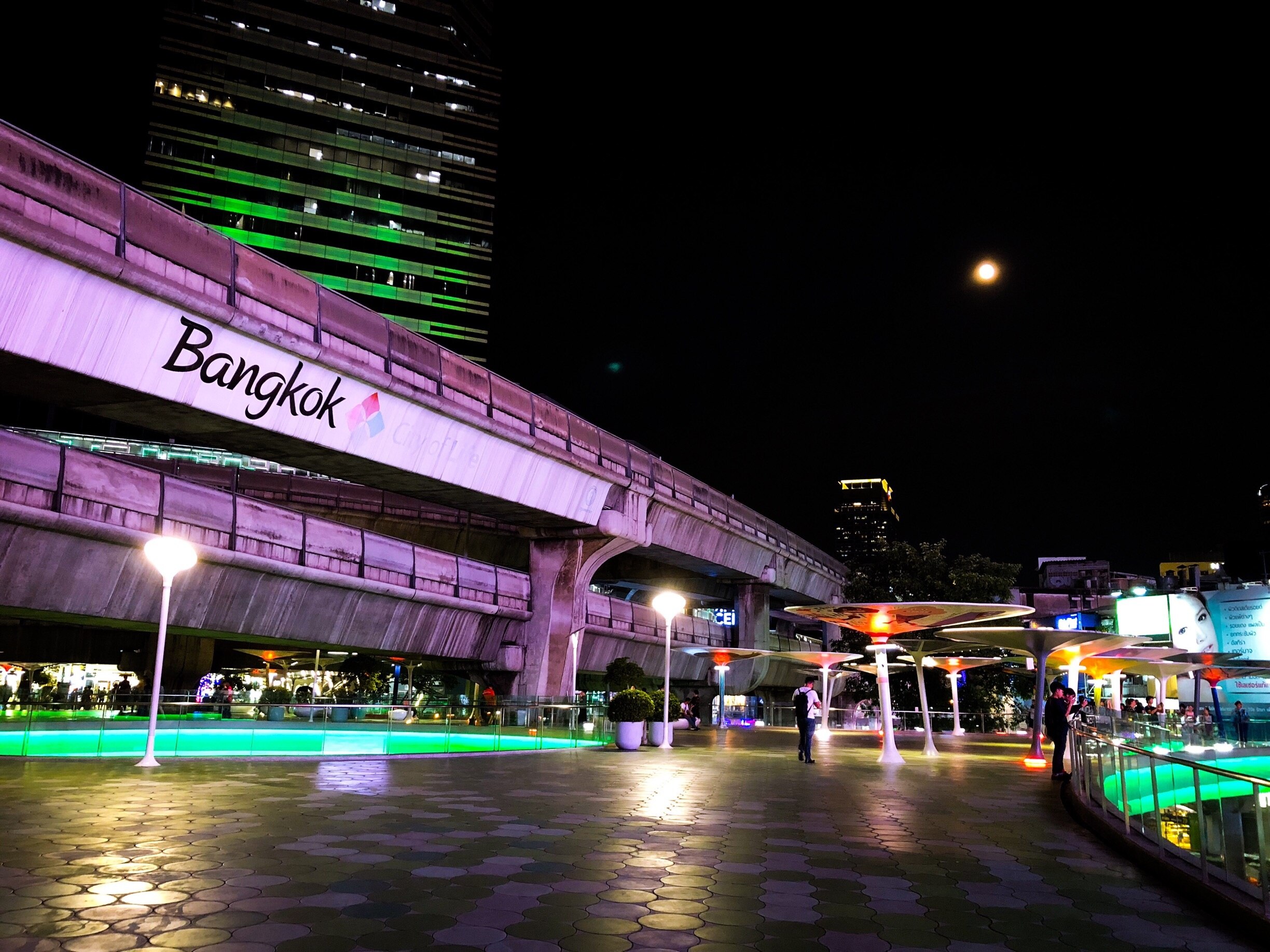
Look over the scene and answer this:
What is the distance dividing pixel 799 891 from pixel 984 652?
52.1 m

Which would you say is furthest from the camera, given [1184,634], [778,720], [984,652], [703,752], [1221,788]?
[1184,634]

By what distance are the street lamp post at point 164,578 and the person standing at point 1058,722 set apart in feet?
53.5

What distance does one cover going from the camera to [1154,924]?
6547 mm

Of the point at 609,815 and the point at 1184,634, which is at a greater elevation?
the point at 1184,634

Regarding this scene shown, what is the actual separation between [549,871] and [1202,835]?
198 inches

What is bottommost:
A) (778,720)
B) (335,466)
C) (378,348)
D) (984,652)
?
(778,720)

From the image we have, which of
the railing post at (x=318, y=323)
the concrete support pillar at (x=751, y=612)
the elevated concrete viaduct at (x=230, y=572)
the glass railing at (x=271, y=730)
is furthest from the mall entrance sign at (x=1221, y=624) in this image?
the railing post at (x=318, y=323)

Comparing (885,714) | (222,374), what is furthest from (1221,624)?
(222,374)

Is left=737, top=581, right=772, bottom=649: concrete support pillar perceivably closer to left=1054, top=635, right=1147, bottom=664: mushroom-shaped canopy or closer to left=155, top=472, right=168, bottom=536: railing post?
left=1054, top=635, right=1147, bottom=664: mushroom-shaped canopy

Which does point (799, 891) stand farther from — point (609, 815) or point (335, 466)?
point (335, 466)

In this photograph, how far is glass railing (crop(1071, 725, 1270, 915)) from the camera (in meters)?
6.38

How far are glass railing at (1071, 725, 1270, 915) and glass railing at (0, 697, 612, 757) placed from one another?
14.5 metres

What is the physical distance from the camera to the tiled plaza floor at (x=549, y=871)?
230 inches

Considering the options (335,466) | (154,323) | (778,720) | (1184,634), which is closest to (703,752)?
(335,466)
